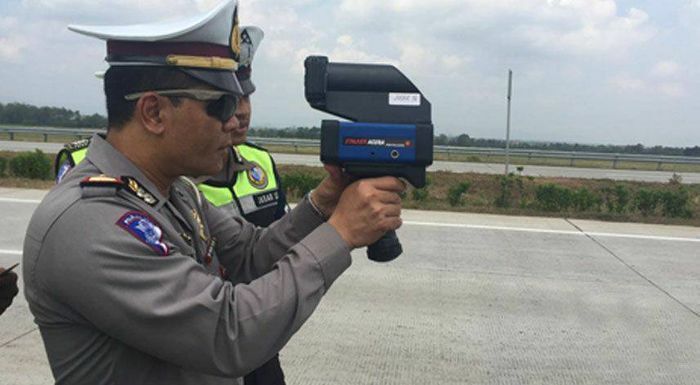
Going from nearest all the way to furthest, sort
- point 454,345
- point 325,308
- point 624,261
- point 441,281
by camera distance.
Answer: point 454,345 < point 325,308 < point 441,281 < point 624,261

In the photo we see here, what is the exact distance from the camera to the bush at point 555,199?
35.8 feet

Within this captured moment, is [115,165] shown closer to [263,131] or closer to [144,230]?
[144,230]

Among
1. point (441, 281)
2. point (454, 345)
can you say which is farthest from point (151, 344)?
point (441, 281)

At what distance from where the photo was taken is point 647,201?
427 inches

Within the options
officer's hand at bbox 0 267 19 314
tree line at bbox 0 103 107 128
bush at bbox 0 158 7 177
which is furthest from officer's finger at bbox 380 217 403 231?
tree line at bbox 0 103 107 128

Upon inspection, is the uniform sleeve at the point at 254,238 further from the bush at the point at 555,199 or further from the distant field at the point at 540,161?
the distant field at the point at 540,161

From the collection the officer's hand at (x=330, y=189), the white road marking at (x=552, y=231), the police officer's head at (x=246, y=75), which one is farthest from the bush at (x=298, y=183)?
the officer's hand at (x=330, y=189)

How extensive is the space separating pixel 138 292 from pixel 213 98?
1.43ft

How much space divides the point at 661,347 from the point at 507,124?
734 centimetres

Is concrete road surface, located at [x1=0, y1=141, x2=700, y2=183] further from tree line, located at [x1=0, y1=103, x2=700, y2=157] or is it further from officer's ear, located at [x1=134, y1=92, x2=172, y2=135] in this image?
officer's ear, located at [x1=134, y1=92, x2=172, y2=135]

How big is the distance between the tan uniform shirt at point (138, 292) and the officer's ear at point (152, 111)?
3.9 inches

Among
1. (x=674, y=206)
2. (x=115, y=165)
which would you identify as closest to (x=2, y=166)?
(x=674, y=206)

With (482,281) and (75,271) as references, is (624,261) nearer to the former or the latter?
(482,281)

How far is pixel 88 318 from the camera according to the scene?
45.0 inches
